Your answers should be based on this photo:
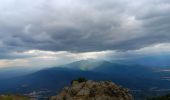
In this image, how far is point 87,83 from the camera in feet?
255

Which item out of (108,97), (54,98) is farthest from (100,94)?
(54,98)

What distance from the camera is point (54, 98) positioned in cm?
7912

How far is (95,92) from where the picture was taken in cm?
7412

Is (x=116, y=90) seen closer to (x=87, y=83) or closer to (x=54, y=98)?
(x=87, y=83)

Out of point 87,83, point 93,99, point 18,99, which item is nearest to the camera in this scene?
point 93,99

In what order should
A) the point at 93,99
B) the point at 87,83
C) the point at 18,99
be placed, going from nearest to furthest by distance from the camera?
1. the point at 93,99
2. the point at 87,83
3. the point at 18,99

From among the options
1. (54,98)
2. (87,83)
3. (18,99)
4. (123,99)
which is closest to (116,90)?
(123,99)

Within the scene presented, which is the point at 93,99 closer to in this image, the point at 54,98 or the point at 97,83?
the point at 97,83

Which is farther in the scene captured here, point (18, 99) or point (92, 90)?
point (18, 99)

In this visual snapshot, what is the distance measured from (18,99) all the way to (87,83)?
948 inches

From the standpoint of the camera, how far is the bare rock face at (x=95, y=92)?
73.1m

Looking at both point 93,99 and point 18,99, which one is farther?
point 18,99

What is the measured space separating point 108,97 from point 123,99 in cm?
389

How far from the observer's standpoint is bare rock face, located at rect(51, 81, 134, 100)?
73.1 m
